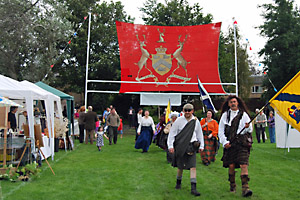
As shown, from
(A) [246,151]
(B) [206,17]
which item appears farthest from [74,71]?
(A) [246,151]

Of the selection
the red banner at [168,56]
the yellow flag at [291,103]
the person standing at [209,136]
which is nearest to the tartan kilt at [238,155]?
the yellow flag at [291,103]

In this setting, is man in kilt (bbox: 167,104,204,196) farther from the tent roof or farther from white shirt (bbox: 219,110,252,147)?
the tent roof

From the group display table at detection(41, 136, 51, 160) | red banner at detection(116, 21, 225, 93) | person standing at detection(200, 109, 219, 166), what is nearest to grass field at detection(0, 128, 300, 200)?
display table at detection(41, 136, 51, 160)

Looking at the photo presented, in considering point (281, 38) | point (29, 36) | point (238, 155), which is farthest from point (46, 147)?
point (281, 38)

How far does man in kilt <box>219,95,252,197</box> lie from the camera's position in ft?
22.9

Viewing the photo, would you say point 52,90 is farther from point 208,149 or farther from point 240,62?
point 240,62

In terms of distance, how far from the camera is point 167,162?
12.0 metres

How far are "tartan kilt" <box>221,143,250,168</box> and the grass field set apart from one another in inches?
23.7

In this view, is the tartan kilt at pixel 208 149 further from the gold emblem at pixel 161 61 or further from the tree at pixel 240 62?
the tree at pixel 240 62

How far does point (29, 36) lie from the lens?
27938mm

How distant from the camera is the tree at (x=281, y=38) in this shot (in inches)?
1428

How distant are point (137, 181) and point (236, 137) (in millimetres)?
2587

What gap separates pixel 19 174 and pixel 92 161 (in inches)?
135

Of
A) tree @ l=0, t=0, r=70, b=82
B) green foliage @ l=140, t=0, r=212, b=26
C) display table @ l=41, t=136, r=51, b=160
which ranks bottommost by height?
display table @ l=41, t=136, r=51, b=160
